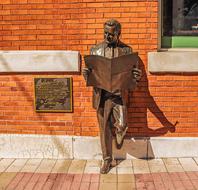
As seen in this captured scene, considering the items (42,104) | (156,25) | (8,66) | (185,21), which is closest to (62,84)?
(42,104)

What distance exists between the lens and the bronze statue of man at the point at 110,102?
4961 millimetres

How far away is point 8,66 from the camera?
575 centimetres

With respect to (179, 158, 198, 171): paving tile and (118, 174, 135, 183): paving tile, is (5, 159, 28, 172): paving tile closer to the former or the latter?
(118, 174, 135, 183): paving tile

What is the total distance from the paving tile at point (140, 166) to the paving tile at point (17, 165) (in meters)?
1.64

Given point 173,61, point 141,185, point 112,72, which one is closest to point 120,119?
point 112,72

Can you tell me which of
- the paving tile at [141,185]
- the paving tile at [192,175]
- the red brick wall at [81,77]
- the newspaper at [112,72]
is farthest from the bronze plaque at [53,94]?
the paving tile at [192,175]

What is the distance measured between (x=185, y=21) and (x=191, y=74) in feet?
2.79

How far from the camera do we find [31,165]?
567cm

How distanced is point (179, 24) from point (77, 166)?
2620 mm

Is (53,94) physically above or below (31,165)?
above

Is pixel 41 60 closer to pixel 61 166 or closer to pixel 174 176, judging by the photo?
pixel 61 166

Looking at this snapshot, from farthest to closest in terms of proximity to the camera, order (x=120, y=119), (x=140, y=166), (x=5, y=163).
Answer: (x=5, y=163), (x=140, y=166), (x=120, y=119)

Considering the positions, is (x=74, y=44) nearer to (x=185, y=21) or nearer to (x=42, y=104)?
(x=42, y=104)

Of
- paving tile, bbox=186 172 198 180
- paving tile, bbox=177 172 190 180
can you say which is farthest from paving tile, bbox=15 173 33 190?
paving tile, bbox=186 172 198 180
